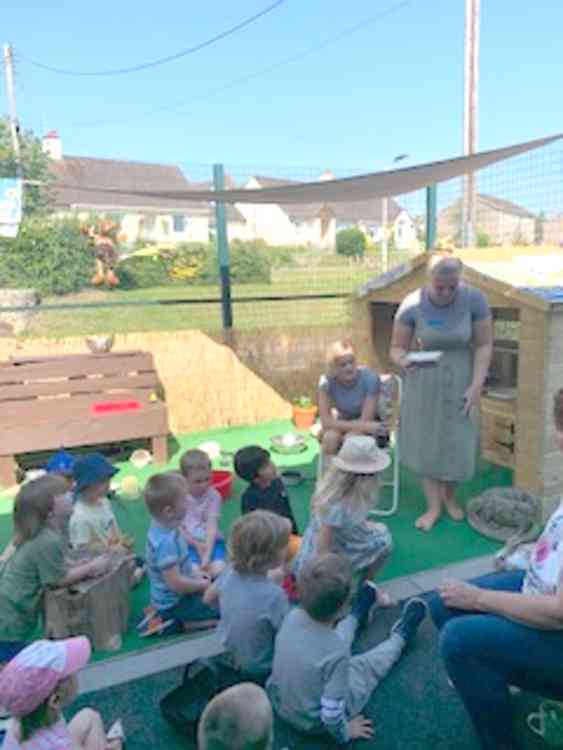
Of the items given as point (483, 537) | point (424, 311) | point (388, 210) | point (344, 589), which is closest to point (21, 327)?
point (388, 210)

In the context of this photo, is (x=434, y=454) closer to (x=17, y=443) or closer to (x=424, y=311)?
(x=424, y=311)

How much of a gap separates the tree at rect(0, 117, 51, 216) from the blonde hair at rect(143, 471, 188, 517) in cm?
768

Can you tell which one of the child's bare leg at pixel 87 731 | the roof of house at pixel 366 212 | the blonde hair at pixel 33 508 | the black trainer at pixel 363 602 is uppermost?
the roof of house at pixel 366 212

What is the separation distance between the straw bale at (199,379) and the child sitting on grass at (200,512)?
290 cm

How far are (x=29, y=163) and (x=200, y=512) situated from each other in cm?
1638

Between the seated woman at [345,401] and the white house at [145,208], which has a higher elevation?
the white house at [145,208]

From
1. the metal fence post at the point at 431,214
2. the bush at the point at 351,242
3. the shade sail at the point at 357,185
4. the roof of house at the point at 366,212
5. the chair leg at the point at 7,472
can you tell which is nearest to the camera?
the chair leg at the point at 7,472

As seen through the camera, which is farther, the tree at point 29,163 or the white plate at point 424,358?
the tree at point 29,163

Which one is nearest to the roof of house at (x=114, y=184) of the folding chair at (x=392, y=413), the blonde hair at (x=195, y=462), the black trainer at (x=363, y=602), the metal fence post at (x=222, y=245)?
the metal fence post at (x=222, y=245)

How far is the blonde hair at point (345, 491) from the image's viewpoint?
2838 millimetres

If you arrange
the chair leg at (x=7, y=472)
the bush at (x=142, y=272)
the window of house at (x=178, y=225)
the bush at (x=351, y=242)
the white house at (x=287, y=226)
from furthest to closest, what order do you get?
1. the bush at (x=142, y=272)
2. the window of house at (x=178, y=225)
3. the white house at (x=287, y=226)
4. the bush at (x=351, y=242)
5. the chair leg at (x=7, y=472)

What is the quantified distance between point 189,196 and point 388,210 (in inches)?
171

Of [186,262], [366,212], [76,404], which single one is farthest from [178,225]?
[76,404]

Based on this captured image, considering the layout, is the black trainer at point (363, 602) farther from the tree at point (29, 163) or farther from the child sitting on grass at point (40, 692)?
the tree at point (29, 163)
